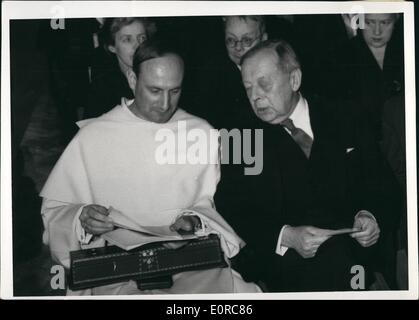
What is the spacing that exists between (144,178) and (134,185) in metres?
0.05

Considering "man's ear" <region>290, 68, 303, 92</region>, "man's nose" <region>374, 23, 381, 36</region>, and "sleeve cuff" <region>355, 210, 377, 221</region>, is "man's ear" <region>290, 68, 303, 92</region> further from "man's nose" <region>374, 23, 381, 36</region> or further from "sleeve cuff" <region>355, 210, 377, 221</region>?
"sleeve cuff" <region>355, 210, 377, 221</region>

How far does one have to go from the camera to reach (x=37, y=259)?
2.42m

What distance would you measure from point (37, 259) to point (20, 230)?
0.49ft

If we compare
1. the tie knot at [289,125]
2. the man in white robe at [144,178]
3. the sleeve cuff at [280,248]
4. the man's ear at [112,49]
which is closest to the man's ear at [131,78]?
the man in white robe at [144,178]

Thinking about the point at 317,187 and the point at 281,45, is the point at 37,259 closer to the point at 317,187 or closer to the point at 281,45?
the point at 317,187

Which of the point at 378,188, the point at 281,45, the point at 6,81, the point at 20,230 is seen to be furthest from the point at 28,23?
the point at 378,188

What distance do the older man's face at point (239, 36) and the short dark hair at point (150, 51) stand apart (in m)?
0.25

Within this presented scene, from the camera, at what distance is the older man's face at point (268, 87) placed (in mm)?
2387

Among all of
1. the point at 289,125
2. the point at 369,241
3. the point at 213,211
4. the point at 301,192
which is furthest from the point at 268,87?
the point at 369,241

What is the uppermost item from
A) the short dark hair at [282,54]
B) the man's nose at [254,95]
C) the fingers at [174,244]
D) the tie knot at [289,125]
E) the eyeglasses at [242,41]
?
the eyeglasses at [242,41]

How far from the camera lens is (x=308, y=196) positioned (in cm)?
241

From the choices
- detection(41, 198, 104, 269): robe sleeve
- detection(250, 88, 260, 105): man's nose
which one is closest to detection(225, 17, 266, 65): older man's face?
detection(250, 88, 260, 105): man's nose

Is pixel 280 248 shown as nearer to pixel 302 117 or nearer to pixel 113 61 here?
pixel 302 117

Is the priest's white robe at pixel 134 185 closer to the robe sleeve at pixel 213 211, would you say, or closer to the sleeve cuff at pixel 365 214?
the robe sleeve at pixel 213 211
